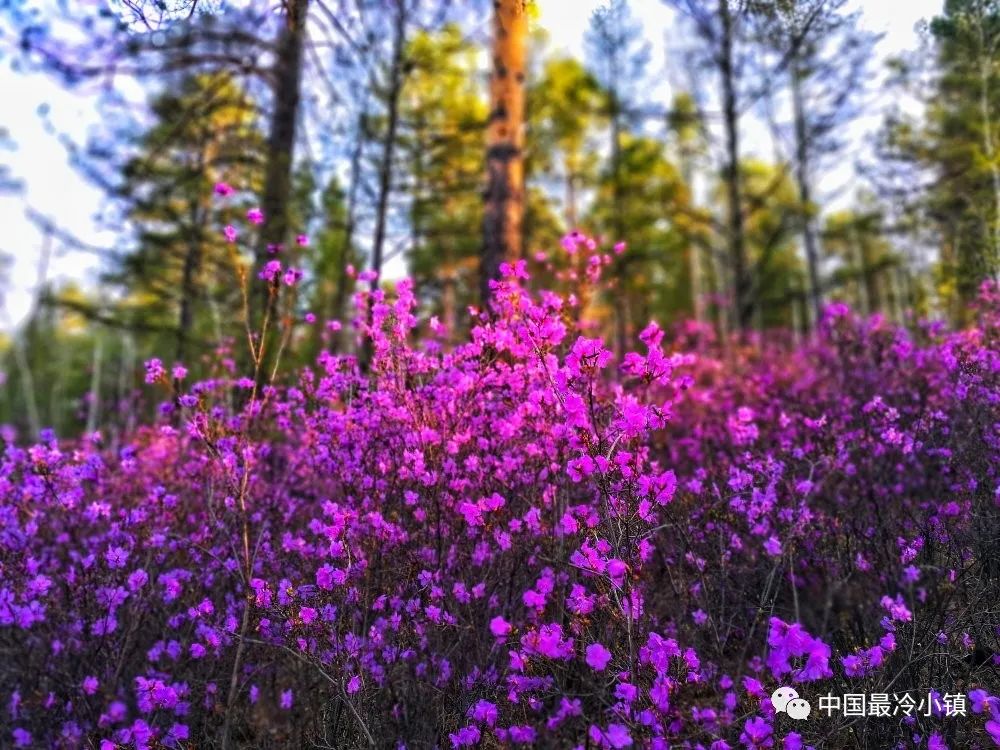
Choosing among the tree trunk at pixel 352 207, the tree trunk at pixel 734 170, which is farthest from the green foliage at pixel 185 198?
the tree trunk at pixel 734 170

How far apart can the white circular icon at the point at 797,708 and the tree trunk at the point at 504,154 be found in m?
3.85

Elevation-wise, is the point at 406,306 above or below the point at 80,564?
above

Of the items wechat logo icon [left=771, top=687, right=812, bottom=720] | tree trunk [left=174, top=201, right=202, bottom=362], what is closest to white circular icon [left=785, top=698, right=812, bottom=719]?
wechat logo icon [left=771, top=687, right=812, bottom=720]

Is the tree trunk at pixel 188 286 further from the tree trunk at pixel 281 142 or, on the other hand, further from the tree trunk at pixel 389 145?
the tree trunk at pixel 389 145

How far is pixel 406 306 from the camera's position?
331 cm

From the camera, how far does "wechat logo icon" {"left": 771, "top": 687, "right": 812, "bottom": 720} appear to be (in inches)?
93.0

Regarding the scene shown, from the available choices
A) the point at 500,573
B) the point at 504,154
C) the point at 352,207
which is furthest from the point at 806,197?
the point at 500,573

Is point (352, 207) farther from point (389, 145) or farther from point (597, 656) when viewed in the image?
point (597, 656)

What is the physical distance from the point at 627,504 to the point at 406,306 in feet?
4.99

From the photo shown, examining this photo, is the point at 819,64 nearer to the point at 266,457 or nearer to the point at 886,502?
the point at 886,502

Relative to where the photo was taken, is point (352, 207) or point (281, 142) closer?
point (281, 142)

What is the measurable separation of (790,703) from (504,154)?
15.3 feet

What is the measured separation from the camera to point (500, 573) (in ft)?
9.33

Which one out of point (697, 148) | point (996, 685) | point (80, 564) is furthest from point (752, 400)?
point (697, 148)
